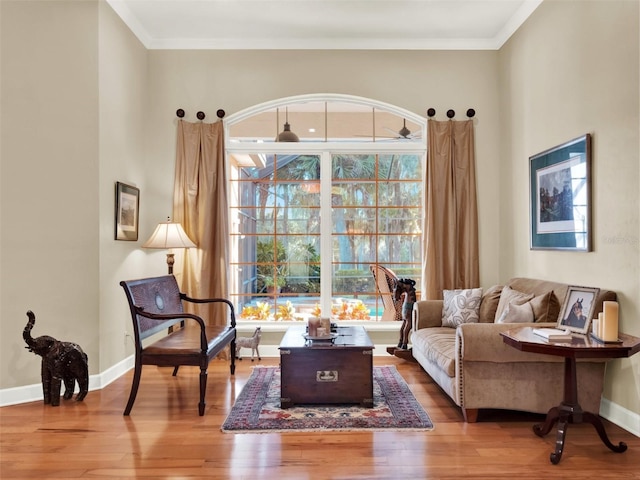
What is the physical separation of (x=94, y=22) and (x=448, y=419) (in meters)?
4.11

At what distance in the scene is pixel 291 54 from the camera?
16.8 ft

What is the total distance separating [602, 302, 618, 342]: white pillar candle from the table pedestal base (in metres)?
0.23

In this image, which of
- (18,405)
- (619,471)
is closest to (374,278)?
(619,471)

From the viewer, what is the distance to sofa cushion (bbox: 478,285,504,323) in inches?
163

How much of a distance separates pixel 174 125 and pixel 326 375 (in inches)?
125

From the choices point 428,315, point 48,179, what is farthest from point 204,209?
point 428,315

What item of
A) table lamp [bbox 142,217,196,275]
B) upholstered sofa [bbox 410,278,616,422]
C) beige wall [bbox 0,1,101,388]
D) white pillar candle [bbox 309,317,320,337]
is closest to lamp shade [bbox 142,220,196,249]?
table lamp [bbox 142,217,196,275]

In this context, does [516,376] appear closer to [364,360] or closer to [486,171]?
[364,360]

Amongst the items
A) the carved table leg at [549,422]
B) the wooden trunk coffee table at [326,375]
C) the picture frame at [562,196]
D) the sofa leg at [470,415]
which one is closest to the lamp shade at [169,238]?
the wooden trunk coffee table at [326,375]

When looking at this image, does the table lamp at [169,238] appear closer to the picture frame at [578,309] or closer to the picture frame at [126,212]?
the picture frame at [126,212]

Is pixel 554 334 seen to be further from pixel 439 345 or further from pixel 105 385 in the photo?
pixel 105 385

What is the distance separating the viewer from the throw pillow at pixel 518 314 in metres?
3.43

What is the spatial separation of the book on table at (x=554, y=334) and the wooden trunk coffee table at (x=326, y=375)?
1134 mm

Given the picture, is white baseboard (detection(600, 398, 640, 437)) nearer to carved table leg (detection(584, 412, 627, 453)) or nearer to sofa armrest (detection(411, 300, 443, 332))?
carved table leg (detection(584, 412, 627, 453))
